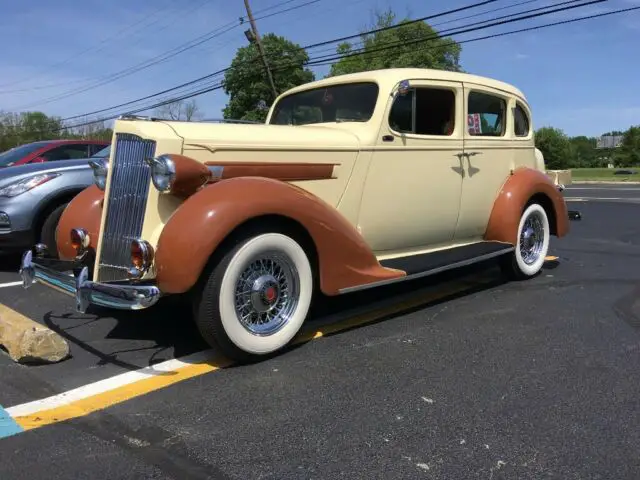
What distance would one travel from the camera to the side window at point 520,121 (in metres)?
5.93

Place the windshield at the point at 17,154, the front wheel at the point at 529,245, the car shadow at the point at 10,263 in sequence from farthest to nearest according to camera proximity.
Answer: the windshield at the point at 17,154 → the car shadow at the point at 10,263 → the front wheel at the point at 529,245

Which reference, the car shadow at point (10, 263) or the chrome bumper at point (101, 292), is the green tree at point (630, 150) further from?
the chrome bumper at point (101, 292)

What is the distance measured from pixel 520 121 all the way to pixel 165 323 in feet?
13.9

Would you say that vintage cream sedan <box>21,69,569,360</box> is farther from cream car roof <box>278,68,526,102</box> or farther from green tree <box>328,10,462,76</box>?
green tree <box>328,10,462,76</box>

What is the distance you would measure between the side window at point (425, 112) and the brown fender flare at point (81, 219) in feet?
7.87

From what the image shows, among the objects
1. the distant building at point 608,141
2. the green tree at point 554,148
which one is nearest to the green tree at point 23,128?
the green tree at point 554,148

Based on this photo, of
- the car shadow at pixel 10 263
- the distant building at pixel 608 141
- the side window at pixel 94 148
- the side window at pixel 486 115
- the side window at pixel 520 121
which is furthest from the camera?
the distant building at pixel 608 141

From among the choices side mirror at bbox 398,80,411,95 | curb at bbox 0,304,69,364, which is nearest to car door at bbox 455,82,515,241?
side mirror at bbox 398,80,411,95

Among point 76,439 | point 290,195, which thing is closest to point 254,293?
point 290,195

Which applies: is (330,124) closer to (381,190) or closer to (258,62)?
(381,190)

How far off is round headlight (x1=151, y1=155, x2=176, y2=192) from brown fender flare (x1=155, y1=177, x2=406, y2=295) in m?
0.15

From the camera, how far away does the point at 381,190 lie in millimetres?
4434

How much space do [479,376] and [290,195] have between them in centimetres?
158

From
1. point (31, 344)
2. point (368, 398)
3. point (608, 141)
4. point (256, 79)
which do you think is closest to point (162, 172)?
point (31, 344)
